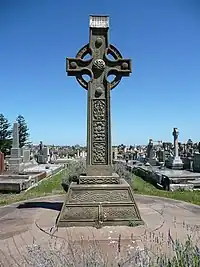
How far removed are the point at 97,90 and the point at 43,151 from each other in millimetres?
28653

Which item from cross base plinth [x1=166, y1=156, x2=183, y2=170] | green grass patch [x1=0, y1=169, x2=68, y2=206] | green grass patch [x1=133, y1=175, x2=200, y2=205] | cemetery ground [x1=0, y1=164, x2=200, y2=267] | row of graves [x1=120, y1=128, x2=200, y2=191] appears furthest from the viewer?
cross base plinth [x1=166, y1=156, x2=183, y2=170]

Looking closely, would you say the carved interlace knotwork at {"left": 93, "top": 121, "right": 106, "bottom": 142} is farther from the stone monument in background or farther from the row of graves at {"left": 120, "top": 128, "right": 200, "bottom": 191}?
the row of graves at {"left": 120, "top": 128, "right": 200, "bottom": 191}

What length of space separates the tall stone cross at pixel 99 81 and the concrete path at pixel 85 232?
132 centimetres

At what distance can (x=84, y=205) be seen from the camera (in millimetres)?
5281

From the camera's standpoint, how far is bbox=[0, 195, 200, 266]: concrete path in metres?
4.13

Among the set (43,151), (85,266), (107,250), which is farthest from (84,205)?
(43,151)

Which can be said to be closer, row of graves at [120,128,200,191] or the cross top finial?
the cross top finial

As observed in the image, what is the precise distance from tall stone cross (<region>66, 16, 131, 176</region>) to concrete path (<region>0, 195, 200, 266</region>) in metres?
1.32

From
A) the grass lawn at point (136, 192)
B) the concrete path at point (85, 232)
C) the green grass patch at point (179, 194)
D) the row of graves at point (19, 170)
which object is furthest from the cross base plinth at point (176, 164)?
the concrete path at point (85, 232)

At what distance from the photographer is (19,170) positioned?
66.7ft

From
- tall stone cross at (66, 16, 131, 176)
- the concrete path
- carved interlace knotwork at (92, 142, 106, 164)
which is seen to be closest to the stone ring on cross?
tall stone cross at (66, 16, 131, 176)

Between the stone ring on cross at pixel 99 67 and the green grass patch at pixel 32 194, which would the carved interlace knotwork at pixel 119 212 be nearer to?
the stone ring on cross at pixel 99 67

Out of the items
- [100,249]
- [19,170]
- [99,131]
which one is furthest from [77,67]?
[19,170]

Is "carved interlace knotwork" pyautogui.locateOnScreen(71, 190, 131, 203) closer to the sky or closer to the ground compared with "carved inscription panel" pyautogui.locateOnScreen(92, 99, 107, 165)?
closer to the ground
